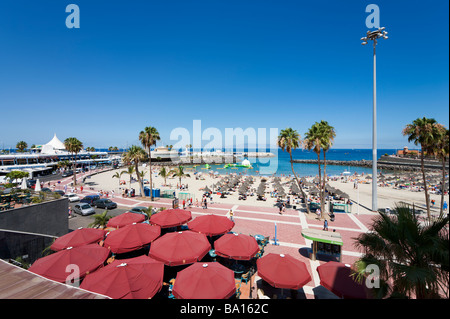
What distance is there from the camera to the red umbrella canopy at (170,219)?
13766 millimetres

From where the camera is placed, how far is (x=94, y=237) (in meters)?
→ 11.5

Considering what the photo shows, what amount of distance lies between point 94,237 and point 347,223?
68.6ft

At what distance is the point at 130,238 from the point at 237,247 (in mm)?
6165

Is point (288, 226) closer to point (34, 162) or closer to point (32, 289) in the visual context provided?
point (32, 289)

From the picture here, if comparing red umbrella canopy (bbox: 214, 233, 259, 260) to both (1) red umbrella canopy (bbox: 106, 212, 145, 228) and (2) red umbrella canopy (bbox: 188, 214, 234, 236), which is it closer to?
(2) red umbrella canopy (bbox: 188, 214, 234, 236)

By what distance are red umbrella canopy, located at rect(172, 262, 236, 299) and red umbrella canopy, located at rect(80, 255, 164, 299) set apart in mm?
942

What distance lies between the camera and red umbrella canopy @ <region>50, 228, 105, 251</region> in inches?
411

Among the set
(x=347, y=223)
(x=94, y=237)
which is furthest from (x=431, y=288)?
(x=347, y=223)

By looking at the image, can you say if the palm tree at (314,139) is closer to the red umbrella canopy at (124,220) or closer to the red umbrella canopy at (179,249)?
the red umbrella canopy at (179,249)

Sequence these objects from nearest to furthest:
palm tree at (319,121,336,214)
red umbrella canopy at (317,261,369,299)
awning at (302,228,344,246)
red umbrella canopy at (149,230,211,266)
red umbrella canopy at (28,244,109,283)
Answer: red umbrella canopy at (317,261,369,299), red umbrella canopy at (28,244,109,283), red umbrella canopy at (149,230,211,266), awning at (302,228,344,246), palm tree at (319,121,336,214)

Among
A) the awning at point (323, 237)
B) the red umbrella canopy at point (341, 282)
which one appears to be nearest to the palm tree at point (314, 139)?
the awning at point (323, 237)

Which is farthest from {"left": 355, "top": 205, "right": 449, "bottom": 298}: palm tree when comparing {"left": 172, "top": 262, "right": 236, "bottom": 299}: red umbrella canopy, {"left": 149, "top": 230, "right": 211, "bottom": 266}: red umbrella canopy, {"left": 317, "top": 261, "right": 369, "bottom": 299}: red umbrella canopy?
{"left": 149, "top": 230, "right": 211, "bottom": 266}: red umbrella canopy

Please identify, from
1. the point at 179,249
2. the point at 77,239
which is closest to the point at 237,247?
the point at 179,249

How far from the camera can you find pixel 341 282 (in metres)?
7.31
